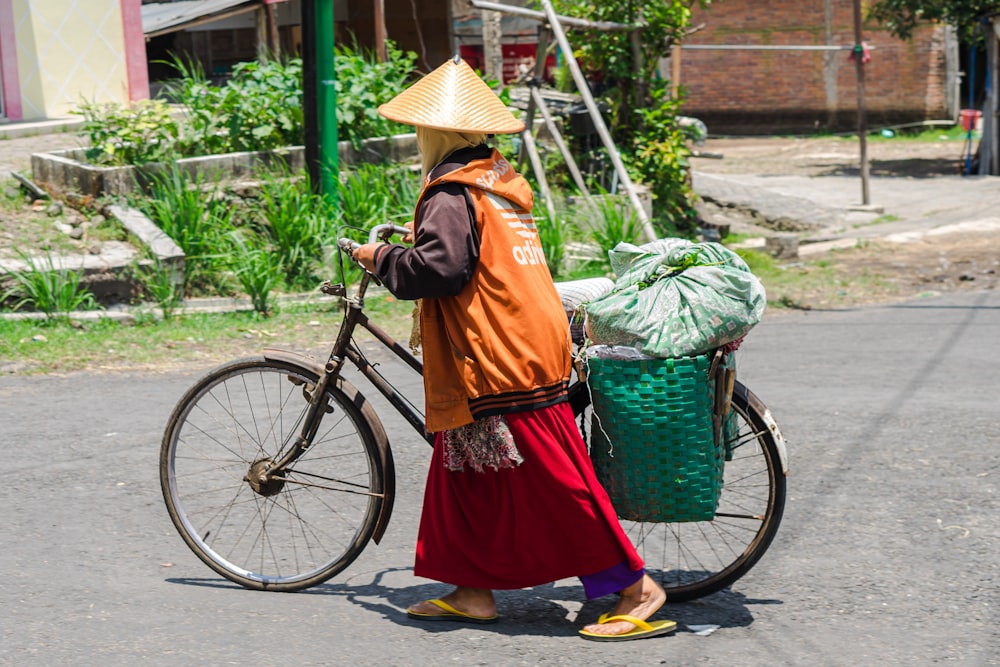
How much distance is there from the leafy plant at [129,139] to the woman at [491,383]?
21.3 ft

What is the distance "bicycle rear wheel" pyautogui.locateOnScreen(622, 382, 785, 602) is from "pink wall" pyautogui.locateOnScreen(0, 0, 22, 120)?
1082cm

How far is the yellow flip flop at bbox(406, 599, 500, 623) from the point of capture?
12.3ft

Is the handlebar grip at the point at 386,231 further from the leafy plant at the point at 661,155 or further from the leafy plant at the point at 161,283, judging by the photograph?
the leafy plant at the point at 661,155

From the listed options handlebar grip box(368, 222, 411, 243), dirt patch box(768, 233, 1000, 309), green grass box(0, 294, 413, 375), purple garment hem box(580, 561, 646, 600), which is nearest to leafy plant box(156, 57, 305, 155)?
green grass box(0, 294, 413, 375)

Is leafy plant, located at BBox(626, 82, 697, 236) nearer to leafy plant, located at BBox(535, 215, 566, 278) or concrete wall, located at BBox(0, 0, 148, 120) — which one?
leafy plant, located at BBox(535, 215, 566, 278)

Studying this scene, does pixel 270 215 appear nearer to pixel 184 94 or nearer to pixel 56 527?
pixel 184 94

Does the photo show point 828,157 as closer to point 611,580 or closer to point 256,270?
point 256,270

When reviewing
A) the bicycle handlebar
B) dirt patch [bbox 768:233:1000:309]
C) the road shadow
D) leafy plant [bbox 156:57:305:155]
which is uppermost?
leafy plant [bbox 156:57:305:155]

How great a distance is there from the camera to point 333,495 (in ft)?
16.1

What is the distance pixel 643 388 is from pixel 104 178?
6.99 m

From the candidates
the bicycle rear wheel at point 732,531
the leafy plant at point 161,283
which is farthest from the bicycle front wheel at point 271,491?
the leafy plant at point 161,283

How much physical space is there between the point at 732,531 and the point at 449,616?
43.5 inches

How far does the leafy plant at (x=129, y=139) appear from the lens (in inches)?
378

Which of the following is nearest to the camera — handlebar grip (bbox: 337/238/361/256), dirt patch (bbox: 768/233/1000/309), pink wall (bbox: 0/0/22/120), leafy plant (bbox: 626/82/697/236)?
handlebar grip (bbox: 337/238/361/256)
